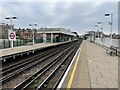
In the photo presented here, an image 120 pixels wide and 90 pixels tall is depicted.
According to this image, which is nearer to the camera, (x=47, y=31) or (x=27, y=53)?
(x=27, y=53)

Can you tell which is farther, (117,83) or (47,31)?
(47,31)

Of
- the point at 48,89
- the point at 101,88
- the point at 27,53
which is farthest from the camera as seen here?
the point at 27,53

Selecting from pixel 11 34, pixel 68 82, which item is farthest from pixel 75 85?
pixel 11 34

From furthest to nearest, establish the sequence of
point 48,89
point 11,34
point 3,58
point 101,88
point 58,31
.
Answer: point 58,31 < point 11,34 < point 3,58 < point 48,89 < point 101,88

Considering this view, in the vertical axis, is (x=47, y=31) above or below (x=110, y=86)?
above

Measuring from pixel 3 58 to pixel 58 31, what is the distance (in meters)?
52.4

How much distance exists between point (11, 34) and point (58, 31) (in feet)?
153

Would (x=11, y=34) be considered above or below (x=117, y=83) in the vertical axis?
above

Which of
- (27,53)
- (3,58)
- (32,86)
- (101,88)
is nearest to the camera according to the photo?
(101,88)

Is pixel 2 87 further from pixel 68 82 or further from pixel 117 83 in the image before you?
pixel 117 83

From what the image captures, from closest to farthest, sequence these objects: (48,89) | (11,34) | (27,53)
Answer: (48,89), (11,34), (27,53)

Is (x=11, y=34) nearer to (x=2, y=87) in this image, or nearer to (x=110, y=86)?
(x=2, y=87)

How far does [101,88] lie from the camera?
6.77m

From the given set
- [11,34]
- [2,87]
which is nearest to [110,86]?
[2,87]
